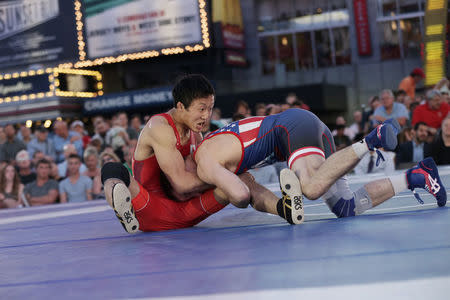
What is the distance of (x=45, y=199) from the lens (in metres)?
7.33

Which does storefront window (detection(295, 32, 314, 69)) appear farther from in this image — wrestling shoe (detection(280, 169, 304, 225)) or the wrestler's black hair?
wrestling shoe (detection(280, 169, 304, 225))

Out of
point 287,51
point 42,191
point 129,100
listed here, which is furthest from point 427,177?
point 287,51

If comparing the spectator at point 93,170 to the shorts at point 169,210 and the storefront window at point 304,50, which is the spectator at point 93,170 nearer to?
the shorts at point 169,210

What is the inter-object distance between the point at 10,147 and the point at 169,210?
6.16 m

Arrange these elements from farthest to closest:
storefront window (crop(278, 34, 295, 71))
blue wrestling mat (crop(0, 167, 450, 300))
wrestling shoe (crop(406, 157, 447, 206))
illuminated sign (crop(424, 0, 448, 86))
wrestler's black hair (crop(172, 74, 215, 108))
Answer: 1. storefront window (crop(278, 34, 295, 71))
2. illuminated sign (crop(424, 0, 448, 86))
3. wrestler's black hair (crop(172, 74, 215, 108))
4. wrestling shoe (crop(406, 157, 447, 206))
5. blue wrestling mat (crop(0, 167, 450, 300))

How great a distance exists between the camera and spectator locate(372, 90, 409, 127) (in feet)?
25.8

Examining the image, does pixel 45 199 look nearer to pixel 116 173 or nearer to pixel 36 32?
pixel 116 173

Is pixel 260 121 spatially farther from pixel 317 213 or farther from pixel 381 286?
pixel 381 286

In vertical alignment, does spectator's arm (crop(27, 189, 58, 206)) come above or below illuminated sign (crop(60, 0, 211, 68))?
below

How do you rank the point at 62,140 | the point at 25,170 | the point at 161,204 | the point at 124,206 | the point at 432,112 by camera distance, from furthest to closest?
the point at 62,140 < the point at 25,170 < the point at 432,112 < the point at 161,204 < the point at 124,206

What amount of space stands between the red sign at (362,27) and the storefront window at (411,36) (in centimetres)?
95

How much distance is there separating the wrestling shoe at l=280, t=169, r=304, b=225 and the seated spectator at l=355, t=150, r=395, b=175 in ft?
12.6

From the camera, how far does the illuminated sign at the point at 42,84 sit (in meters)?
17.4

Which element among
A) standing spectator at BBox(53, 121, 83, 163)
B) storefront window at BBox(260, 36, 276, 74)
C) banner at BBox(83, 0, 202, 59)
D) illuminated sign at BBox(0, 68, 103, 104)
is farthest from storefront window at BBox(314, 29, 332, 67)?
standing spectator at BBox(53, 121, 83, 163)
